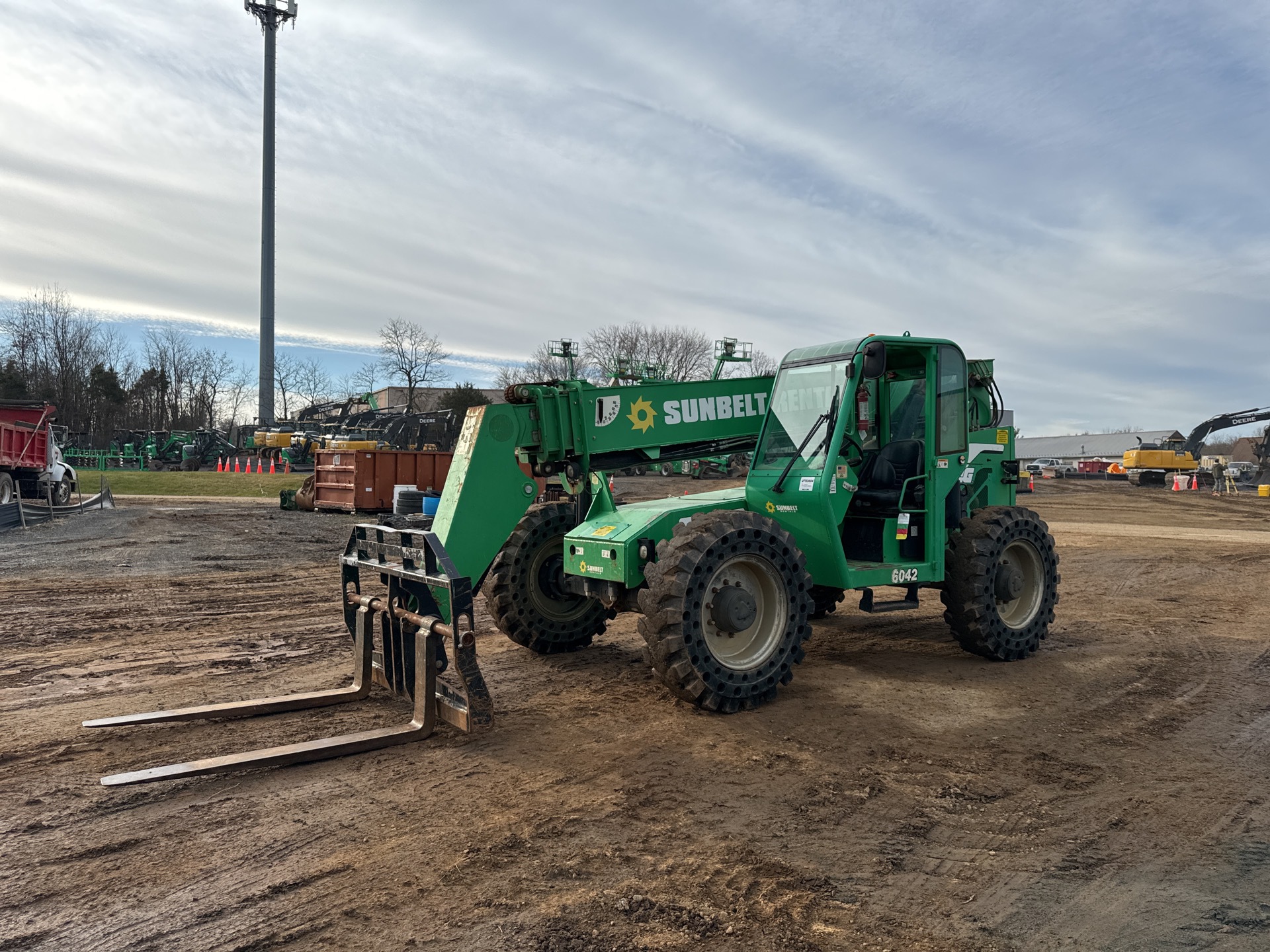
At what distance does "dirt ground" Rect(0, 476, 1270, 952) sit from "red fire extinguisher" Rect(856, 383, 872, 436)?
207cm

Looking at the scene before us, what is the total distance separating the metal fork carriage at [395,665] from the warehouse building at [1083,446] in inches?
3882

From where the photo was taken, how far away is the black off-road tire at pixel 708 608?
224 inches

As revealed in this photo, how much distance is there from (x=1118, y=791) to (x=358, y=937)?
158 inches

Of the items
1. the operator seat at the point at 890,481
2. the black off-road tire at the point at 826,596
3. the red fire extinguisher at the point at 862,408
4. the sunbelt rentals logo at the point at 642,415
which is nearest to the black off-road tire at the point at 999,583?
the operator seat at the point at 890,481

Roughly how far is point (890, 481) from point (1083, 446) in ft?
371

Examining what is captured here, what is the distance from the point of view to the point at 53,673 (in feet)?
22.6

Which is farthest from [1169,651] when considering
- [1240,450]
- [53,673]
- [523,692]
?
[1240,450]

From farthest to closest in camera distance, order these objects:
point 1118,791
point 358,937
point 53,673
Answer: point 53,673 → point 1118,791 → point 358,937

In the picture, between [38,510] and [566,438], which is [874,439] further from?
[38,510]

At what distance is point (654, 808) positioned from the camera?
4.41 metres

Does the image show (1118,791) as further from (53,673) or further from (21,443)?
(21,443)

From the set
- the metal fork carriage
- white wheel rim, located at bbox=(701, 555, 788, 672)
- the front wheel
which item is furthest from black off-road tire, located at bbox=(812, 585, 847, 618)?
the front wheel

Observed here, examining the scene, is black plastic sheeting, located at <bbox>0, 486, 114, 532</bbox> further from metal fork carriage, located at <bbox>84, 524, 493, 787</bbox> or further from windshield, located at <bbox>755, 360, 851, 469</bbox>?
windshield, located at <bbox>755, 360, 851, 469</bbox>

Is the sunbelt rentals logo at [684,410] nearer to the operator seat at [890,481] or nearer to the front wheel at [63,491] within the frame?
the operator seat at [890,481]
